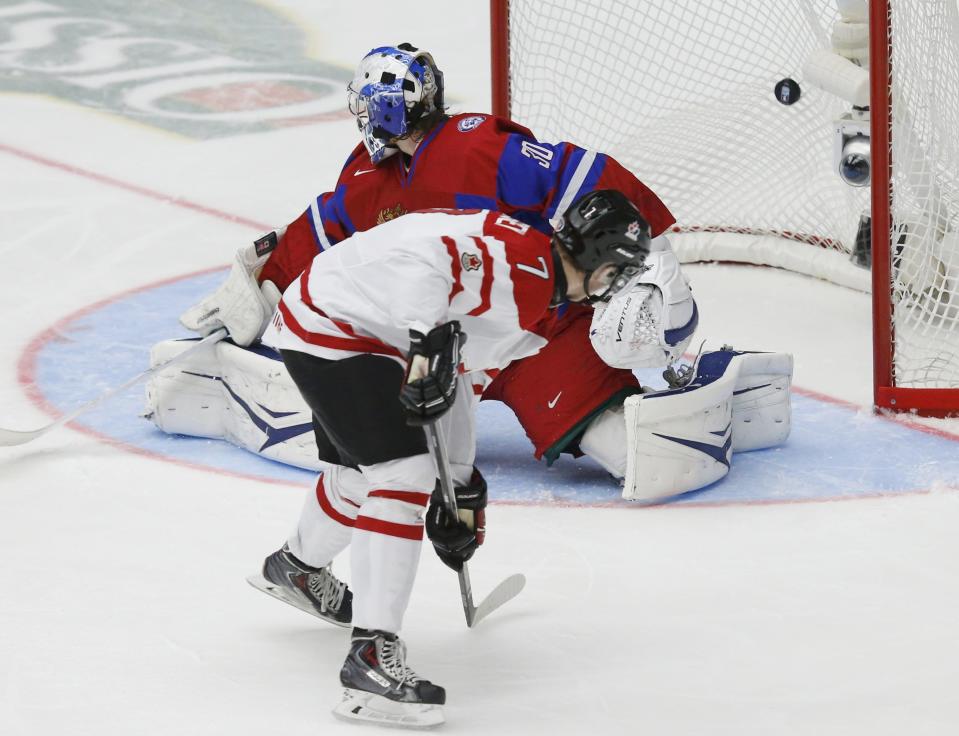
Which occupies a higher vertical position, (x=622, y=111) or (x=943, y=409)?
(x=622, y=111)

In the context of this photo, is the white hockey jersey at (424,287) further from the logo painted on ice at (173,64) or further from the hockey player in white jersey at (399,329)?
the logo painted on ice at (173,64)

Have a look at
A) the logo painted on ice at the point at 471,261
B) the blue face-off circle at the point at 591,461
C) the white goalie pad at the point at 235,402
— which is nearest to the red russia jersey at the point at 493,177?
the white goalie pad at the point at 235,402

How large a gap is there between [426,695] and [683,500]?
116cm

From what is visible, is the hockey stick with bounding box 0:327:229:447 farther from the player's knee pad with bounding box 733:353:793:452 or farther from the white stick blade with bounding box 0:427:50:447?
the player's knee pad with bounding box 733:353:793:452

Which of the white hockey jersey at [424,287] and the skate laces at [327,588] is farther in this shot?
the skate laces at [327,588]

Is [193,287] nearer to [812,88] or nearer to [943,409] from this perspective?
[812,88]

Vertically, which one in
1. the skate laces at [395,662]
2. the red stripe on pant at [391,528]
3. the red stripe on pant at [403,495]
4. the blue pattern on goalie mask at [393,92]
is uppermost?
the blue pattern on goalie mask at [393,92]

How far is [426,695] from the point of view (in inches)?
108

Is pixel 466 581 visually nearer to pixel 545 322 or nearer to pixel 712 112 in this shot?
pixel 545 322

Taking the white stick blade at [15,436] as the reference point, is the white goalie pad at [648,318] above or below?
above

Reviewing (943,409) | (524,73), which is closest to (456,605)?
(943,409)

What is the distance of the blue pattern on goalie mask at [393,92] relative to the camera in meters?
3.66

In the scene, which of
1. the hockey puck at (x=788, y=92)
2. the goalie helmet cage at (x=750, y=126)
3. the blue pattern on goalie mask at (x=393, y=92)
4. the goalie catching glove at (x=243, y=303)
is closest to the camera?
the blue pattern on goalie mask at (x=393, y=92)

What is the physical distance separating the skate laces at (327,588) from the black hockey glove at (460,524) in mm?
265
